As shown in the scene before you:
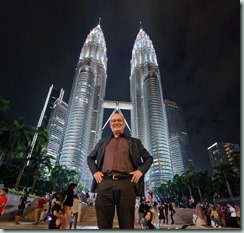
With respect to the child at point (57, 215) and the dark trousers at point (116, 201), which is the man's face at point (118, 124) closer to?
the dark trousers at point (116, 201)

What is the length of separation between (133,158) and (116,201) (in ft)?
1.22

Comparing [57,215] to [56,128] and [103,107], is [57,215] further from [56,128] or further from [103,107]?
[56,128]

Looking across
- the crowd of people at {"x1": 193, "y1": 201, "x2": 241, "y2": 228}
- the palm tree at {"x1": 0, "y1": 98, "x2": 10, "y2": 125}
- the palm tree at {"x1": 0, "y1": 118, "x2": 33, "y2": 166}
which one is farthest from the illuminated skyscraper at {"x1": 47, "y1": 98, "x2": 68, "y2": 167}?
the crowd of people at {"x1": 193, "y1": 201, "x2": 241, "y2": 228}

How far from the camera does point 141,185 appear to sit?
1583mm

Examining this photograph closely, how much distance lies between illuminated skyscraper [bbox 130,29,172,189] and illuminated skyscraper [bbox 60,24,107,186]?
15575 mm

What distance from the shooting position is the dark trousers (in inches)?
58.7

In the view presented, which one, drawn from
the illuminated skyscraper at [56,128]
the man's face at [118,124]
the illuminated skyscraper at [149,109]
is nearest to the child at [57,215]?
the man's face at [118,124]

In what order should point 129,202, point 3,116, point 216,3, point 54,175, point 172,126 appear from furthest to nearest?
point 172,126 → point 54,175 → point 3,116 → point 216,3 → point 129,202

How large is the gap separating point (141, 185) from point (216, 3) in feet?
23.7

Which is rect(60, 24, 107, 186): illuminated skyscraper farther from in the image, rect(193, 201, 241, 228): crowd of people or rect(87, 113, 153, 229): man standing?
rect(87, 113, 153, 229): man standing

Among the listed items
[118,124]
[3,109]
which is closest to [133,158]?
[118,124]

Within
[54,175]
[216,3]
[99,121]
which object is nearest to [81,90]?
[99,121]

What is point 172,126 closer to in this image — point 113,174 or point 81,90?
point 81,90

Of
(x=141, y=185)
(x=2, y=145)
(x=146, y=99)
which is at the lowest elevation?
(x=141, y=185)
